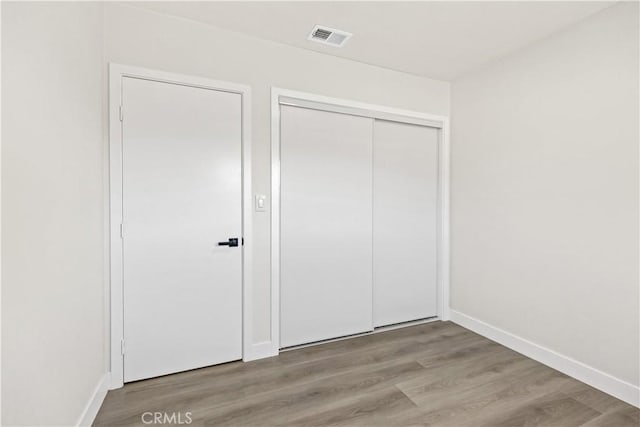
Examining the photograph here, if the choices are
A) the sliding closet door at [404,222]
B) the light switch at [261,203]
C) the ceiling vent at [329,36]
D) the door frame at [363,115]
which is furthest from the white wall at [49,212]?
the sliding closet door at [404,222]

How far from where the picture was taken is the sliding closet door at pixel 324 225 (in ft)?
8.48

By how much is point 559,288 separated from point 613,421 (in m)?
0.84

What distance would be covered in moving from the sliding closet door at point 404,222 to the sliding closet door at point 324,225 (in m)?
0.16

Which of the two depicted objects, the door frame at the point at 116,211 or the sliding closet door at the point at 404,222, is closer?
the door frame at the point at 116,211

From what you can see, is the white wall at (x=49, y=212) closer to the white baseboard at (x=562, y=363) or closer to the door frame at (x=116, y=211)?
the door frame at (x=116, y=211)

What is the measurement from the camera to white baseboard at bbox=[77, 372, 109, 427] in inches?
63.7

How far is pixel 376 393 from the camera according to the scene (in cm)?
200

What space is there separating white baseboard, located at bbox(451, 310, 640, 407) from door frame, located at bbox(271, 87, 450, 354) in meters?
0.45

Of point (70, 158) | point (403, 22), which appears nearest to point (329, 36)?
point (403, 22)

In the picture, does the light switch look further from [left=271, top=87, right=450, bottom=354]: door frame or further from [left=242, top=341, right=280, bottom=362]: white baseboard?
[left=242, top=341, right=280, bottom=362]: white baseboard

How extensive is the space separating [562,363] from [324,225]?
2.03 m

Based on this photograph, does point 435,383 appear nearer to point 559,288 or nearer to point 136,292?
point 559,288

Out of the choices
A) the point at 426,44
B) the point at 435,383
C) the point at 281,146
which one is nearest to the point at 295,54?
the point at 281,146

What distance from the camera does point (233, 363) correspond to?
236 cm
